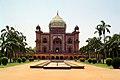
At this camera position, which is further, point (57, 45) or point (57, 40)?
point (57, 40)

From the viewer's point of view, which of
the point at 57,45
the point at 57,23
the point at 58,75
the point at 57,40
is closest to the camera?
the point at 58,75

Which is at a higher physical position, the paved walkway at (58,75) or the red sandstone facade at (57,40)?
the red sandstone facade at (57,40)

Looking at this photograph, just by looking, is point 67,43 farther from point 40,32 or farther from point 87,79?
point 87,79

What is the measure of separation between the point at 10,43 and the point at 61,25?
112 feet

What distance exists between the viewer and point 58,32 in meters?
71.8

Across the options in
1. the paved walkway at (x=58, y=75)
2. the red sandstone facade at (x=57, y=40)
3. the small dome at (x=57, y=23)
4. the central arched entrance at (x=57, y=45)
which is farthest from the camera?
the small dome at (x=57, y=23)

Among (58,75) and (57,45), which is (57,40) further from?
(58,75)

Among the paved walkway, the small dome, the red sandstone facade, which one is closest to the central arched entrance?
the red sandstone facade

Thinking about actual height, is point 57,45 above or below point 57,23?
below

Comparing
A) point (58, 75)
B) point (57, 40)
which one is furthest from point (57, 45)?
point (58, 75)

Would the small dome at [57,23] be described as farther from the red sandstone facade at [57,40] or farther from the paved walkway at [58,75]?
the paved walkway at [58,75]

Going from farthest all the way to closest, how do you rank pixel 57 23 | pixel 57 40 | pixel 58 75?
1. pixel 57 23
2. pixel 57 40
3. pixel 58 75

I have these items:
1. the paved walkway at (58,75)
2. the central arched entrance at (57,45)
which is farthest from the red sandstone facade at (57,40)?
the paved walkway at (58,75)

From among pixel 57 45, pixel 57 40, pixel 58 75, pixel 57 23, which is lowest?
pixel 58 75
